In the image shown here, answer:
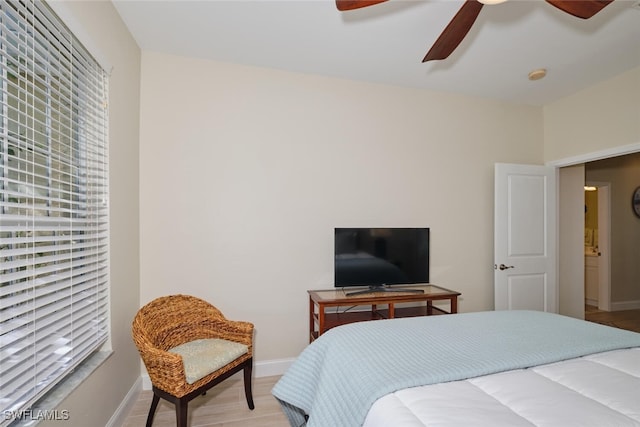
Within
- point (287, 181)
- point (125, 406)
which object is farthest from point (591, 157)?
point (125, 406)

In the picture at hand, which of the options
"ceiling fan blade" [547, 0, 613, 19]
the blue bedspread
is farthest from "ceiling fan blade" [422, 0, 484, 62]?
the blue bedspread

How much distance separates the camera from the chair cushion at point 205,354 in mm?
1814

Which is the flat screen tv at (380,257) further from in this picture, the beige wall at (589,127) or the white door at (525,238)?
the beige wall at (589,127)

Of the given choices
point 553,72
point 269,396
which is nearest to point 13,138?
point 269,396

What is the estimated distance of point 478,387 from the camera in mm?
1130

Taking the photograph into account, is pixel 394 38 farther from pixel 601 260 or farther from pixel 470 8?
pixel 601 260

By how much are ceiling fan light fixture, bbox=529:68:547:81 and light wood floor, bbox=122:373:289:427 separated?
3.52 meters

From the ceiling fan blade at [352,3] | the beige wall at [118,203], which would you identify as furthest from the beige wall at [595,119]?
the beige wall at [118,203]

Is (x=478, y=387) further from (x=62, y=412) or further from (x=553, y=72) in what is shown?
(x=553, y=72)

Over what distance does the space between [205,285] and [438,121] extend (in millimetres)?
2768

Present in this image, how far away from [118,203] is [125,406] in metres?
1.38

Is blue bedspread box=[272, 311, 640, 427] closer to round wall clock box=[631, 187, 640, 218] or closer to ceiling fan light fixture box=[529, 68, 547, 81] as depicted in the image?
ceiling fan light fixture box=[529, 68, 547, 81]

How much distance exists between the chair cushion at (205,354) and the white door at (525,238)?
2691mm

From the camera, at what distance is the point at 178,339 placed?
86.3 inches
